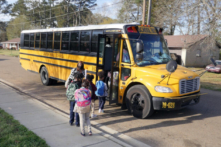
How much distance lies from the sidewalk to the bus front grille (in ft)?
7.74

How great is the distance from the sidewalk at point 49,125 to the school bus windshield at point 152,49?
103 inches

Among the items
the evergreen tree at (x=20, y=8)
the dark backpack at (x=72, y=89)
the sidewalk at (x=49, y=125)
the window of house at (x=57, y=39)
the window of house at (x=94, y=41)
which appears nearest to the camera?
the sidewalk at (x=49, y=125)

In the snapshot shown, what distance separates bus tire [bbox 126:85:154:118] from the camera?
5.96 m

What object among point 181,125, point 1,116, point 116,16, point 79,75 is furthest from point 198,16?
point 116,16

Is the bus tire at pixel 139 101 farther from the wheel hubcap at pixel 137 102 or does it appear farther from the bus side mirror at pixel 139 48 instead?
the bus side mirror at pixel 139 48

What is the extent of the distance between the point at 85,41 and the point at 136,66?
2.72 m

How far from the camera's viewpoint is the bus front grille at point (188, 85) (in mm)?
5832

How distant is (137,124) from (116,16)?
117 feet

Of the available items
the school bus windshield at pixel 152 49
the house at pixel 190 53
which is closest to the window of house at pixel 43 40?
the school bus windshield at pixel 152 49

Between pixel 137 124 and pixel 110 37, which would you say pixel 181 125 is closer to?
pixel 137 124

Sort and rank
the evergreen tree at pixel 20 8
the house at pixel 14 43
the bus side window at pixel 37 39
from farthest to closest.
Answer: the house at pixel 14 43
the evergreen tree at pixel 20 8
the bus side window at pixel 37 39

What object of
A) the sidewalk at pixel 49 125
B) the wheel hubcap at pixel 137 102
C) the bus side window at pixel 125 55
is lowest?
the sidewalk at pixel 49 125

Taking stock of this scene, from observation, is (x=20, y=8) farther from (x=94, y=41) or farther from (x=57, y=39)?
(x=94, y=41)

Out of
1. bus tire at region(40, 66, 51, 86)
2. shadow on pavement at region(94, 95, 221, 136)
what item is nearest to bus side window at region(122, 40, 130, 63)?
shadow on pavement at region(94, 95, 221, 136)
